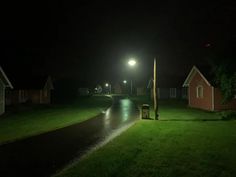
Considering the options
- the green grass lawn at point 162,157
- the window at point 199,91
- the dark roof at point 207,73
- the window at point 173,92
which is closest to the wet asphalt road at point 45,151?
the green grass lawn at point 162,157

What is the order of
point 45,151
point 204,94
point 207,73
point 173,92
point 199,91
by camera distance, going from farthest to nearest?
point 173,92 → point 199,91 → point 204,94 → point 207,73 → point 45,151

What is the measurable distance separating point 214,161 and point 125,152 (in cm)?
289

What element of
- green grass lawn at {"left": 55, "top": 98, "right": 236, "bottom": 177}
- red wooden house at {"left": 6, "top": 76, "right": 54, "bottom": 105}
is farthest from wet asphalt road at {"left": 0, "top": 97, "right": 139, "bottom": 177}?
red wooden house at {"left": 6, "top": 76, "right": 54, "bottom": 105}

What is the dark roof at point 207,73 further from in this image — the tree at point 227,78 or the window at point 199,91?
the tree at point 227,78

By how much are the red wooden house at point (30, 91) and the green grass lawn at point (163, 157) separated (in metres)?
30.3

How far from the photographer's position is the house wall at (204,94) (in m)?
28.0

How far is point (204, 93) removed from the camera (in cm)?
2908

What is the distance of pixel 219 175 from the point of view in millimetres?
6824

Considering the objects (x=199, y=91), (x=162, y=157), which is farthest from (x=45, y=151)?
(x=199, y=91)

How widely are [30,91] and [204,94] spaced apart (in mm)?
25553

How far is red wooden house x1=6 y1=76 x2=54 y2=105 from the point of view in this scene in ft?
128

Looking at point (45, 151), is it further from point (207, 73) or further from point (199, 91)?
point (199, 91)

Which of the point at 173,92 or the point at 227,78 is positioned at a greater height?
the point at 227,78

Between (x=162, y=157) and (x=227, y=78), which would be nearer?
(x=162, y=157)
